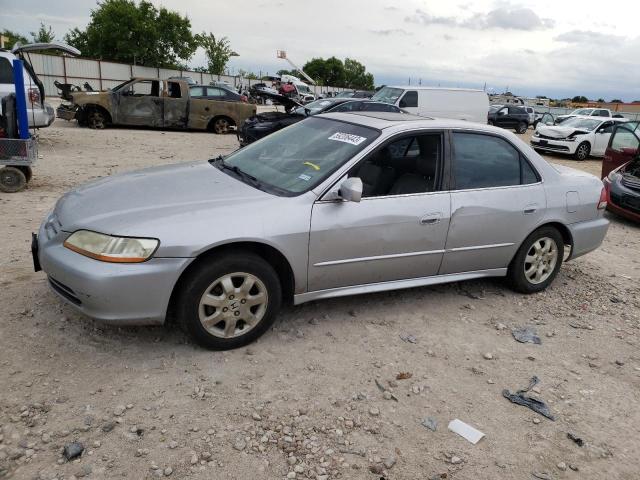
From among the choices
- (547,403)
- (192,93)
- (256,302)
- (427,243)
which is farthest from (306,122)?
(192,93)

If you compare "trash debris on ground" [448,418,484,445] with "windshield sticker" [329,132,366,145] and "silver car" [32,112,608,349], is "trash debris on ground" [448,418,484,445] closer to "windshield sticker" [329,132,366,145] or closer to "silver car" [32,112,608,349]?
"silver car" [32,112,608,349]

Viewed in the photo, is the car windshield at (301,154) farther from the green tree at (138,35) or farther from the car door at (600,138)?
the green tree at (138,35)

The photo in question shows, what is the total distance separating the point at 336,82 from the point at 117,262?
9505cm

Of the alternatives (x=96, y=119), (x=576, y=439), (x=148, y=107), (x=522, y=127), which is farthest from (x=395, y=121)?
(x=522, y=127)

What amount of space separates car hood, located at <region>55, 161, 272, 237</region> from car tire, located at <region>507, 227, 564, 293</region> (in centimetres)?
245

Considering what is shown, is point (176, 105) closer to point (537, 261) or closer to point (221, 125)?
point (221, 125)

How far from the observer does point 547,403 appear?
10.3 ft

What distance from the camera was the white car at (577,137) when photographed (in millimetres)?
16531

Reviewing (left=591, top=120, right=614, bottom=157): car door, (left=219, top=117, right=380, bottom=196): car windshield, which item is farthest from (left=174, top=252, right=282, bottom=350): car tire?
(left=591, top=120, right=614, bottom=157): car door

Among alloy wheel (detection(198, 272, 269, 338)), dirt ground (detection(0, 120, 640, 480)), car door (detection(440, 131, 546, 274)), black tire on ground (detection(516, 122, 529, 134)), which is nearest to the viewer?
dirt ground (detection(0, 120, 640, 480))

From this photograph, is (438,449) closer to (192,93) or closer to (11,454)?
(11,454)

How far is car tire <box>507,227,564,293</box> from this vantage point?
451 centimetres

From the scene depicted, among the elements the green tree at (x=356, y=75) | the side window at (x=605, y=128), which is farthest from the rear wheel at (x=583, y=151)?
the green tree at (x=356, y=75)

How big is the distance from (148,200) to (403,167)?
200 centimetres
